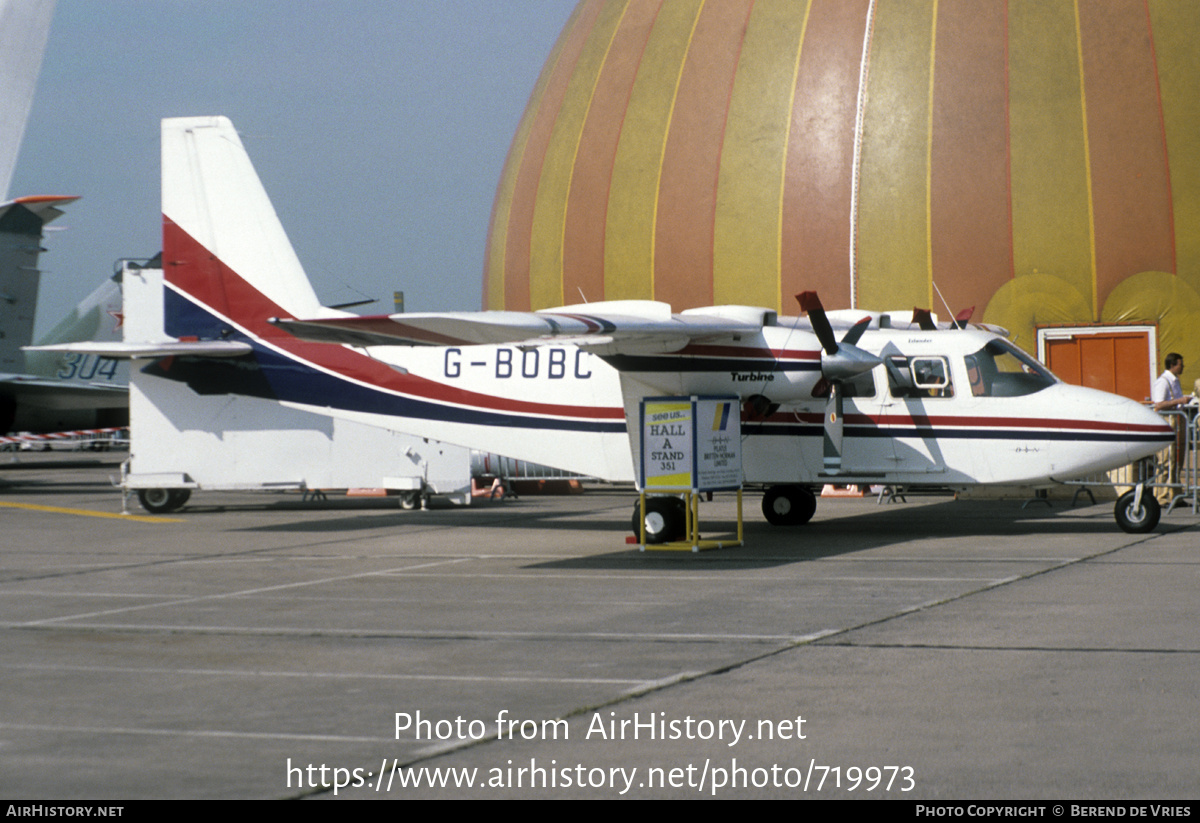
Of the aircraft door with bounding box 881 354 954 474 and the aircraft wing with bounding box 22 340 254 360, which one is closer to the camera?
the aircraft door with bounding box 881 354 954 474

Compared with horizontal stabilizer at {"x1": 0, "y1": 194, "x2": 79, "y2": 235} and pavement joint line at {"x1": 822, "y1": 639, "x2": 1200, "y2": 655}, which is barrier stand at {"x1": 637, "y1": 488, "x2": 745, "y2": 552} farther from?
horizontal stabilizer at {"x1": 0, "y1": 194, "x2": 79, "y2": 235}

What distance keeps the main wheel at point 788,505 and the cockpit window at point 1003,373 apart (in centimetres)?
292

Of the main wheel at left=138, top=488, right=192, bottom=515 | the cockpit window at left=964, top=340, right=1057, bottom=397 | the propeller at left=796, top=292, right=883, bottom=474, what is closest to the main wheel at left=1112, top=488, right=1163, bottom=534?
the cockpit window at left=964, top=340, right=1057, bottom=397

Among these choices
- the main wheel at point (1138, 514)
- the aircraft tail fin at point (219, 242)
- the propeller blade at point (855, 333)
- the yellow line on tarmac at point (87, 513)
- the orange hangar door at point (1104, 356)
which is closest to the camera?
the main wheel at point (1138, 514)

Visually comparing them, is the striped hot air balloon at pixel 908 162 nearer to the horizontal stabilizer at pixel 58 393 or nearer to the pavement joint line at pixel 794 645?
the pavement joint line at pixel 794 645

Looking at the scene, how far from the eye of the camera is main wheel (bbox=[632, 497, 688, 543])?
14.4 m

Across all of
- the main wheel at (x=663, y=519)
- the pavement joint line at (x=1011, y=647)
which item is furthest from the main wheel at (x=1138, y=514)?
the pavement joint line at (x=1011, y=647)

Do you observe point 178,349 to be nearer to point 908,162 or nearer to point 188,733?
point 188,733

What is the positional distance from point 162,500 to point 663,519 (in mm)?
10491

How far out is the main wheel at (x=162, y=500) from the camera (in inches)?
821

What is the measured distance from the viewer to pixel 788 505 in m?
16.8

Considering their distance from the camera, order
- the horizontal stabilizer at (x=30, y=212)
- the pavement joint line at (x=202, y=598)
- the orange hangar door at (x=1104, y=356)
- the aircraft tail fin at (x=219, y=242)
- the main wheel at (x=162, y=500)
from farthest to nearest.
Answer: the horizontal stabilizer at (x=30, y=212), the orange hangar door at (x=1104, y=356), the main wheel at (x=162, y=500), the aircraft tail fin at (x=219, y=242), the pavement joint line at (x=202, y=598)

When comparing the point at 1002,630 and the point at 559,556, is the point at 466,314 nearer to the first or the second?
the point at 559,556

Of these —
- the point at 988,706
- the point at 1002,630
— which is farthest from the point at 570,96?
the point at 988,706
